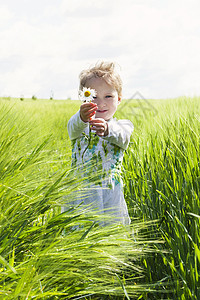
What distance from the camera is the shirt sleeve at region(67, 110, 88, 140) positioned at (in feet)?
4.56

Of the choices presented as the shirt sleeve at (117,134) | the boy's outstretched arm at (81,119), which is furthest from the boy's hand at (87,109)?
the shirt sleeve at (117,134)

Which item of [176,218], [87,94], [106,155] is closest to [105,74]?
[87,94]

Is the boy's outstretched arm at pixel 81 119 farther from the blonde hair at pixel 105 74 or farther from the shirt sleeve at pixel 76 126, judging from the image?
the blonde hair at pixel 105 74

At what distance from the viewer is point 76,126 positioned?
1431 mm

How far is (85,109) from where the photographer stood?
4.27 feet

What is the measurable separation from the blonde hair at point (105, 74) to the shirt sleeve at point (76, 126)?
0.61ft

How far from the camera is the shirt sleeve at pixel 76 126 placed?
1390 mm

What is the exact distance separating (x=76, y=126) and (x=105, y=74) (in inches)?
10.2

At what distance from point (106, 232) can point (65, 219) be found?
4.7 inches

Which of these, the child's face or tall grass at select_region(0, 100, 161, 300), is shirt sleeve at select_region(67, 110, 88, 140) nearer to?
the child's face

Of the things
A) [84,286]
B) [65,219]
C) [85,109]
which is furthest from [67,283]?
[85,109]

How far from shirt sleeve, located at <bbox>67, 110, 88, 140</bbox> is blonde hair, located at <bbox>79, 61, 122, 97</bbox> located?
19 centimetres

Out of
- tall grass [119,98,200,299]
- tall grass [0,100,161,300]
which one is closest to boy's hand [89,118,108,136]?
tall grass [119,98,200,299]

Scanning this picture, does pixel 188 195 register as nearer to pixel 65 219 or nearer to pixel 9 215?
pixel 65 219
